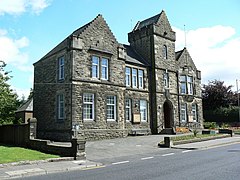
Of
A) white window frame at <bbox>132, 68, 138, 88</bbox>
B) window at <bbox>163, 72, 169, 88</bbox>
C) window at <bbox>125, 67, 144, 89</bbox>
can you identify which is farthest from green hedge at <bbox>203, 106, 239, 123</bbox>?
white window frame at <bbox>132, 68, 138, 88</bbox>

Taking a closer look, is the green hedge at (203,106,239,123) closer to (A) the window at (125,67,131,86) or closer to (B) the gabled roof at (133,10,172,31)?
(B) the gabled roof at (133,10,172,31)

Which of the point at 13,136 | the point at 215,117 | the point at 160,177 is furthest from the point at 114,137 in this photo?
the point at 215,117

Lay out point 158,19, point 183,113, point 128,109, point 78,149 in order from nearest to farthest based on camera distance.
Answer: point 78,149, point 128,109, point 158,19, point 183,113

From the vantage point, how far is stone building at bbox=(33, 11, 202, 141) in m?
A: 23.7

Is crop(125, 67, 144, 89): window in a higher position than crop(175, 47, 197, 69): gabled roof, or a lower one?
lower

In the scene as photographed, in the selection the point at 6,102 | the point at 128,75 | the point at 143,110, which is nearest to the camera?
the point at 6,102

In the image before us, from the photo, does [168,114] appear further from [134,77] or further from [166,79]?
[134,77]

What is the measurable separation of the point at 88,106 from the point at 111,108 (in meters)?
2.75

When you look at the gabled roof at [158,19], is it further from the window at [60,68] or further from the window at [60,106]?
the window at [60,106]

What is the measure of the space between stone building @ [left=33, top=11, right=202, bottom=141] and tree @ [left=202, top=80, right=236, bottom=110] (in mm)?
15698

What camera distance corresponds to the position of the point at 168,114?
33781 millimetres

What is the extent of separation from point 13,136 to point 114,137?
9014 millimetres

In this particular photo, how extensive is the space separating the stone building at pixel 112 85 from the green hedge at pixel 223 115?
44.0ft

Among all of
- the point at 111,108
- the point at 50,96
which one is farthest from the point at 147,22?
the point at 50,96
